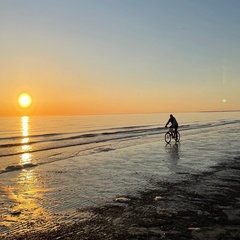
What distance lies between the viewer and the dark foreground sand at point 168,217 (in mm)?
6496

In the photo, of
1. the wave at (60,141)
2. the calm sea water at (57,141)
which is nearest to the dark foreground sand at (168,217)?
the calm sea water at (57,141)

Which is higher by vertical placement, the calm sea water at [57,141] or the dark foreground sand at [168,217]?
the dark foreground sand at [168,217]

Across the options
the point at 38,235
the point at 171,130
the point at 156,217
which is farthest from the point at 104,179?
the point at 171,130

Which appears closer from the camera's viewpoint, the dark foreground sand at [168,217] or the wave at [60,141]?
the dark foreground sand at [168,217]

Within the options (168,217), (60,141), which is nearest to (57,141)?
(60,141)

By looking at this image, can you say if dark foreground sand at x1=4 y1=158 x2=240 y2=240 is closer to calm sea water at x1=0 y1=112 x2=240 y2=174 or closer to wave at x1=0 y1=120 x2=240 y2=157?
calm sea water at x1=0 y1=112 x2=240 y2=174

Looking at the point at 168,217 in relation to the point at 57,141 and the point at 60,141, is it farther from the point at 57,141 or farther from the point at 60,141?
the point at 57,141

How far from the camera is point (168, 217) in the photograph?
7.59m

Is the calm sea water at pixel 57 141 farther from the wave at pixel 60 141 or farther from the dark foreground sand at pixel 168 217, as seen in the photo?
the dark foreground sand at pixel 168 217

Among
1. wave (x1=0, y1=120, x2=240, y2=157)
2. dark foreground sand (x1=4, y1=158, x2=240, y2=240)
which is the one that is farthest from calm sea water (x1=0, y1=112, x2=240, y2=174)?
dark foreground sand (x1=4, y1=158, x2=240, y2=240)

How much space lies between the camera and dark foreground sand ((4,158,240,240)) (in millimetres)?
6496

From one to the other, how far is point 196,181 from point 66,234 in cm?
695

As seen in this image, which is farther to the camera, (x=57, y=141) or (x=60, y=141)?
(x=57, y=141)

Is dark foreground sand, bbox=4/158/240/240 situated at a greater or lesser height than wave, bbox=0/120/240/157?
greater
